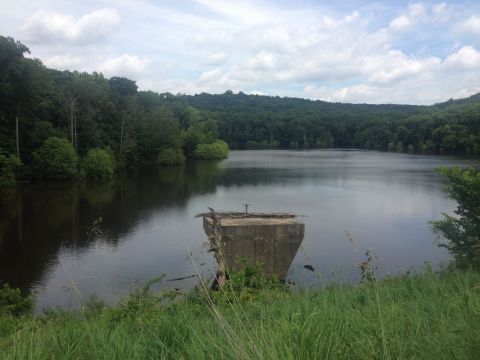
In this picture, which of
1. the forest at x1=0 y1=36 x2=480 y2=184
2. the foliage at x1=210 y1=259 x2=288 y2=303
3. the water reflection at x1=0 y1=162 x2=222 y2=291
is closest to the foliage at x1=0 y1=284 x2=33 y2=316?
the foliage at x1=210 y1=259 x2=288 y2=303

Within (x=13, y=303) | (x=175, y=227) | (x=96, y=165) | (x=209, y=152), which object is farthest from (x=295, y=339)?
(x=209, y=152)

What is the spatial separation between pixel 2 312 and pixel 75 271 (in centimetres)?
794

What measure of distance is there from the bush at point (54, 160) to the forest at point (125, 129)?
0.32ft

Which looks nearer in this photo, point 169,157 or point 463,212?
point 463,212

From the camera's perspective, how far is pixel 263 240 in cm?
1789

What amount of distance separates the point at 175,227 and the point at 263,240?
1056cm

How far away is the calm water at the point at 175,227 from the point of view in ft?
60.6

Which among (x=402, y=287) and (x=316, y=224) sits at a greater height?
(x=402, y=287)

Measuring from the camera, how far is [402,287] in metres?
6.65

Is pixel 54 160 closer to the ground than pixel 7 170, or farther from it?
farther from it

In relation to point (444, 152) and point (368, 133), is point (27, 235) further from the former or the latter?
point (368, 133)

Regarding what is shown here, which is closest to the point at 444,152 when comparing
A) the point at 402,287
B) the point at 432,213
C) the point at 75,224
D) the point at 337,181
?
the point at 337,181

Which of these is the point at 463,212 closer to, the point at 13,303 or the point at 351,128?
the point at 13,303

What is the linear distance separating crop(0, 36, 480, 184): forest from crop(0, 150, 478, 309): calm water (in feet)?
15.3
